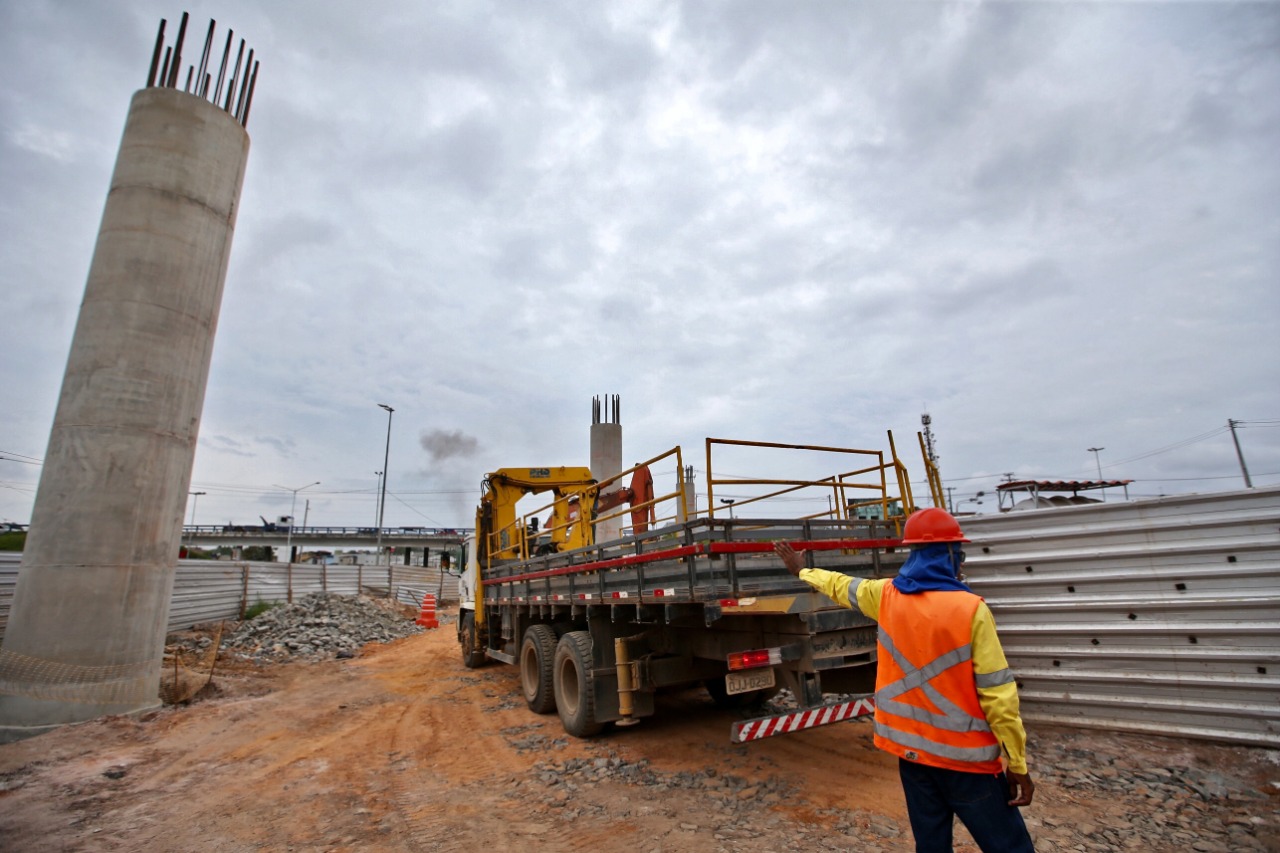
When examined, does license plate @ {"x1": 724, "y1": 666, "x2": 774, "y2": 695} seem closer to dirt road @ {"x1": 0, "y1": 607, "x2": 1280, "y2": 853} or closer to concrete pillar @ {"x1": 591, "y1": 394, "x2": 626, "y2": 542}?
dirt road @ {"x1": 0, "y1": 607, "x2": 1280, "y2": 853}

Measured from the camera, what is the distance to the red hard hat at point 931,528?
2.67 m

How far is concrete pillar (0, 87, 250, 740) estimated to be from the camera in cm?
819

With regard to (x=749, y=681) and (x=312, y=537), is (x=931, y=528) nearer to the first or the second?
(x=749, y=681)

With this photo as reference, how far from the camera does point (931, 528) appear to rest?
2.69 meters

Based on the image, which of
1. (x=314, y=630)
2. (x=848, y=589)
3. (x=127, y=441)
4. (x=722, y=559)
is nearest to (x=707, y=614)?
(x=722, y=559)

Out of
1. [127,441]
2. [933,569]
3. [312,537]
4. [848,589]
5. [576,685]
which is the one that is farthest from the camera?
[312,537]

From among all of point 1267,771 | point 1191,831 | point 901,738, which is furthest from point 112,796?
point 1267,771

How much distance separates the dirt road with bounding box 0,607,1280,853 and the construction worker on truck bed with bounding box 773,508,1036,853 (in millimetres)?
1865

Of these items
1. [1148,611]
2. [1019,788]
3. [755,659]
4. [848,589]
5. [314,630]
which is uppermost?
[848,589]

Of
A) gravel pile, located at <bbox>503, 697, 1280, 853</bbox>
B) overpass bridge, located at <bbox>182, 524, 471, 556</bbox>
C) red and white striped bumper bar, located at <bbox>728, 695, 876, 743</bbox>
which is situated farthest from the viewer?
overpass bridge, located at <bbox>182, 524, 471, 556</bbox>

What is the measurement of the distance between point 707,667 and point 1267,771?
4.16m

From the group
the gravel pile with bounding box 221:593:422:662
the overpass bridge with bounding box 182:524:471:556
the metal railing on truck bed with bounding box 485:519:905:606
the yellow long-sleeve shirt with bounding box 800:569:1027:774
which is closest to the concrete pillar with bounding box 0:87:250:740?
the gravel pile with bounding box 221:593:422:662

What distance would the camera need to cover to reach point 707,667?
6277mm

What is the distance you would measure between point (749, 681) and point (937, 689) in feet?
7.98
